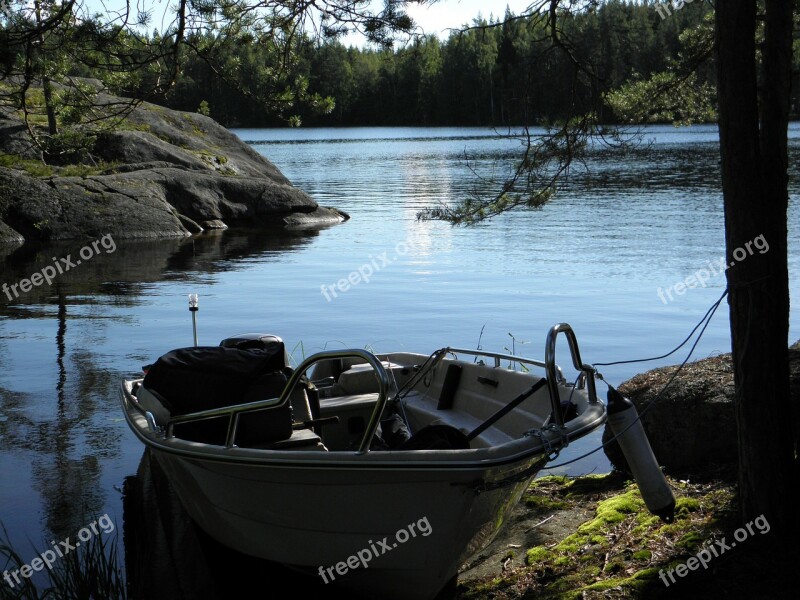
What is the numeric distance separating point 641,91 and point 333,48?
10.00ft

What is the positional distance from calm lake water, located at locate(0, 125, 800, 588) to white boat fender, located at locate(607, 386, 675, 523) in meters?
3.05

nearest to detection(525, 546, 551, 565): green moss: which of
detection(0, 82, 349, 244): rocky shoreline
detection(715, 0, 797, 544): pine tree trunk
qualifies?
detection(715, 0, 797, 544): pine tree trunk

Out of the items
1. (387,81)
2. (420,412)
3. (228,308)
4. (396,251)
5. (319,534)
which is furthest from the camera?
(387,81)

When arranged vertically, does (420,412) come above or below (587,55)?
below

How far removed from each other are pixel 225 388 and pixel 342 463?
137 cm

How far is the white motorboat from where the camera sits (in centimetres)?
527

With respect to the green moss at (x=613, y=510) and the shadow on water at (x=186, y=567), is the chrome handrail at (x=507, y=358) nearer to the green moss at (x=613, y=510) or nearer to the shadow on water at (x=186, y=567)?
the green moss at (x=613, y=510)

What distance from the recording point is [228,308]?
1670cm

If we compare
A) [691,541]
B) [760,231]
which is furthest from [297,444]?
[760,231]

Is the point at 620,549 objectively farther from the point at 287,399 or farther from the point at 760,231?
the point at 287,399

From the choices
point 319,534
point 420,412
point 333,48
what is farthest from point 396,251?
point 319,534

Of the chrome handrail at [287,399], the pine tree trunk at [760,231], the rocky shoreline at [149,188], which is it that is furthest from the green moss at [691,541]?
the rocky shoreline at [149,188]

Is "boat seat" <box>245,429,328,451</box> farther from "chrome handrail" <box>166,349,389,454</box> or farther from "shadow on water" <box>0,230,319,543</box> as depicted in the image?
"shadow on water" <box>0,230,319,543</box>

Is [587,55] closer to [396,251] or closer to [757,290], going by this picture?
[757,290]
